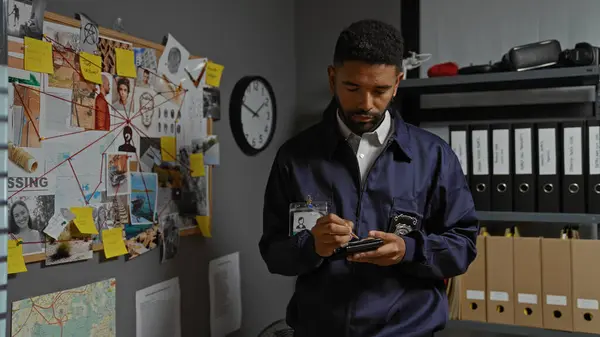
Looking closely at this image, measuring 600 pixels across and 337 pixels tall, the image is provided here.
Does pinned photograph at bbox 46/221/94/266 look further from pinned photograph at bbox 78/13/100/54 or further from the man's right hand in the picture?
the man's right hand

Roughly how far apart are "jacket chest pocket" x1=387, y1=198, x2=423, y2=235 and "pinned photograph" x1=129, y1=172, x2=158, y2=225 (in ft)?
2.44

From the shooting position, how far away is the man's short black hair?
1.31m

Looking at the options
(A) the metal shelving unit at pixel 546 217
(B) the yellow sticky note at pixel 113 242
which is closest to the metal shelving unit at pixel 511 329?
(A) the metal shelving unit at pixel 546 217

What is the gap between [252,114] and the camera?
2.29m

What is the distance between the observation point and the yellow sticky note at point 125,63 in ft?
5.21

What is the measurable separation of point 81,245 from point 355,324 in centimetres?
72

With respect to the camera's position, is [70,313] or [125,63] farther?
[125,63]

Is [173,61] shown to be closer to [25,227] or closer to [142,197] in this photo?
[142,197]

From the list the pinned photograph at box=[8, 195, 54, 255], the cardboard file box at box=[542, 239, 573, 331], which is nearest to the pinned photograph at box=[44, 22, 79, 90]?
the pinned photograph at box=[8, 195, 54, 255]

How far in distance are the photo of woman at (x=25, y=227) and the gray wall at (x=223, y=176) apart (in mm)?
54

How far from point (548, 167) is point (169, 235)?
4.52ft

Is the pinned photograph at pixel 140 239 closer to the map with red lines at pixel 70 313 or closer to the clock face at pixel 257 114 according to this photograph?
the map with red lines at pixel 70 313

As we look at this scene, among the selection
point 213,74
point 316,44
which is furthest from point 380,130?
point 316,44

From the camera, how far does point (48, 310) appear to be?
1369mm
